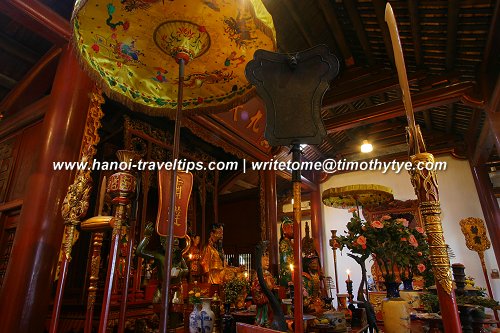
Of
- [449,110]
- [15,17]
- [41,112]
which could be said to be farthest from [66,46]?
[449,110]

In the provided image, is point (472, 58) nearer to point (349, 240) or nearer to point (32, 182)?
point (349, 240)

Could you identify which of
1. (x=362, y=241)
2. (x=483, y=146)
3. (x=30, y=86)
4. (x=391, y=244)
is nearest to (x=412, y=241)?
(x=391, y=244)

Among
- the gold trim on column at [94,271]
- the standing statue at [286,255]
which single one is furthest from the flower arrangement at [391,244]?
the gold trim on column at [94,271]

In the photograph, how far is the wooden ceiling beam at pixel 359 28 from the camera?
10.5 ft

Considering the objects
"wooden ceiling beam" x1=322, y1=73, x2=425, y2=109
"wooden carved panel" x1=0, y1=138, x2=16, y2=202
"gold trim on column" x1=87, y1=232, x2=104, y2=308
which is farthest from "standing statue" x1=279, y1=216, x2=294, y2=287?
"wooden carved panel" x1=0, y1=138, x2=16, y2=202

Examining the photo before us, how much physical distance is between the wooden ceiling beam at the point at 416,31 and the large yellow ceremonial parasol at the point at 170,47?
7.92 feet

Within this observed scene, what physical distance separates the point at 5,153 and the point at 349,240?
3.64m

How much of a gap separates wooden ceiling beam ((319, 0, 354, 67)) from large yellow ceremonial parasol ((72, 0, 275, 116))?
2.33 meters

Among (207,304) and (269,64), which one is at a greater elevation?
(269,64)

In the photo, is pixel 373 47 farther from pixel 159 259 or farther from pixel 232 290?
pixel 159 259

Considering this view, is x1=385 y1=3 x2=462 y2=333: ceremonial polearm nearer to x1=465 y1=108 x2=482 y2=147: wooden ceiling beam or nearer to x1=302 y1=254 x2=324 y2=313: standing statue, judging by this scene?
x1=302 y1=254 x2=324 y2=313: standing statue

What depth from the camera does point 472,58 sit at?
133 inches

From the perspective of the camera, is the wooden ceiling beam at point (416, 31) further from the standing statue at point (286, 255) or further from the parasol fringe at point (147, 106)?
the standing statue at point (286, 255)

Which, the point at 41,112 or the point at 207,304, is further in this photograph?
the point at 41,112
